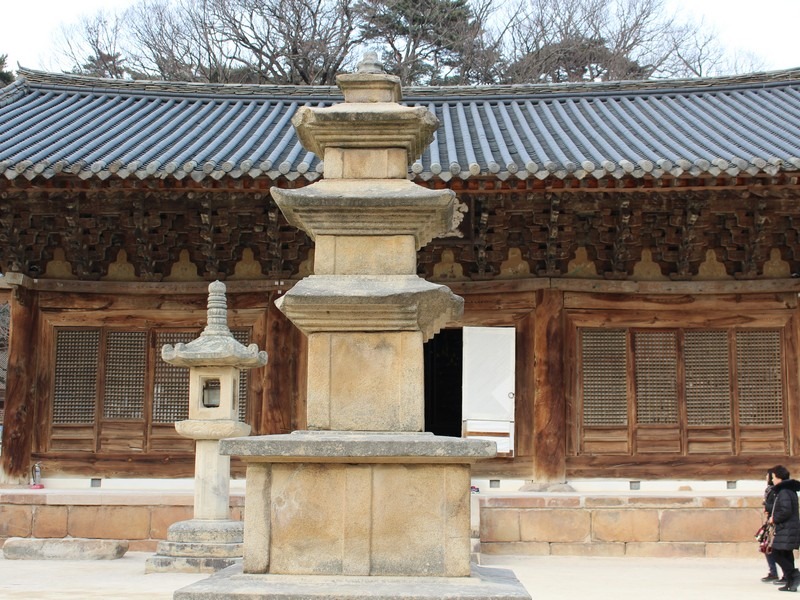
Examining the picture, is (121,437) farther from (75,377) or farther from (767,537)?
(767,537)

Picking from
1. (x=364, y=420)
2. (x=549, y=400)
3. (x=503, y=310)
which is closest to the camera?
(x=364, y=420)

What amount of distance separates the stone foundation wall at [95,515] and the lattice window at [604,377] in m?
4.43

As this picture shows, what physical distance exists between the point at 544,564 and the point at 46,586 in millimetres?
4898

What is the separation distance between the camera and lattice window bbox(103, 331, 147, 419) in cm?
1203

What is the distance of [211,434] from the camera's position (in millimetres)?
9680

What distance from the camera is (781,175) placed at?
1011 centimetres

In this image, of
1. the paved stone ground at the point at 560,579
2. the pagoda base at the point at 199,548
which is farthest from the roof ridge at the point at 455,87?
the pagoda base at the point at 199,548

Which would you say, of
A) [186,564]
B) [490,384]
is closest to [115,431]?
[186,564]

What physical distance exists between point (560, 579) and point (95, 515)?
17.6ft

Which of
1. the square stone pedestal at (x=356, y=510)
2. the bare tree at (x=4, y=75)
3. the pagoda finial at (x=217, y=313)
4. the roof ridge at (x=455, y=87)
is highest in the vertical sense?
the bare tree at (x=4, y=75)

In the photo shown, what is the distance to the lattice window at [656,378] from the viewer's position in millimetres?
11727

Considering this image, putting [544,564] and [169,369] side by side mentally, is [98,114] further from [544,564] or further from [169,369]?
[544,564]

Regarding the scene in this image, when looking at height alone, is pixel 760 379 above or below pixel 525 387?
above

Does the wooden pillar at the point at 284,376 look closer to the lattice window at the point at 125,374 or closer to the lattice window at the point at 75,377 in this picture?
the lattice window at the point at 125,374
